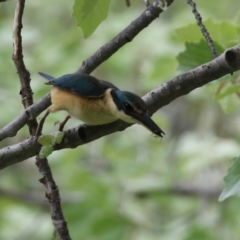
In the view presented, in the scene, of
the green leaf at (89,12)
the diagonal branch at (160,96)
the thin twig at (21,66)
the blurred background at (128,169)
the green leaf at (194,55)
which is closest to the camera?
the diagonal branch at (160,96)

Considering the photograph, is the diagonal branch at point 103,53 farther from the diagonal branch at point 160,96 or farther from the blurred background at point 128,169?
the blurred background at point 128,169

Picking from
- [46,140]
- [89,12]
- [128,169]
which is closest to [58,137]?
[46,140]

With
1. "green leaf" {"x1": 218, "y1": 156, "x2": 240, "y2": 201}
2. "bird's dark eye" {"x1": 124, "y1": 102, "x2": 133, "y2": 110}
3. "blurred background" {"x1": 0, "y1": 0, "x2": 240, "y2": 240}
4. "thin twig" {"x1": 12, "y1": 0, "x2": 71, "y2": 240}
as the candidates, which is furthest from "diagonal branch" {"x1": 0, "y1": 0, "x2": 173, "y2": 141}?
"blurred background" {"x1": 0, "y1": 0, "x2": 240, "y2": 240}

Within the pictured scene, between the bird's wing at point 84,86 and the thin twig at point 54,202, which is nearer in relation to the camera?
the thin twig at point 54,202

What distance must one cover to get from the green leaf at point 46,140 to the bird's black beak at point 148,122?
0.56 feet

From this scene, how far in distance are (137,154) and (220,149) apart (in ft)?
2.27

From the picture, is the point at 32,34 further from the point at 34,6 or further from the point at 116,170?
the point at 34,6

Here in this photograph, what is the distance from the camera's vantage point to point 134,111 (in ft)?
3.49

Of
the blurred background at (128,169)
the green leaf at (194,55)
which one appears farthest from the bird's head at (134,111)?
the blurred background at (128,169)

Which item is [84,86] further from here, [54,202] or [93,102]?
[54,202]

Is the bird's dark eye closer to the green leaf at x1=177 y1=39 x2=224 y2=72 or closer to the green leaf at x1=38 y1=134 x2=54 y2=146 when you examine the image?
the green leaf at x1=38 y1=134 x2=54 y2=146

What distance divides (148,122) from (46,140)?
0.21 m

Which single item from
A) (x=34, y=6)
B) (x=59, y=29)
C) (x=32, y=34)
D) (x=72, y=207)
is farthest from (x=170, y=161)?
(x=59, y=29)

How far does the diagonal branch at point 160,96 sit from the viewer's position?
102cm
